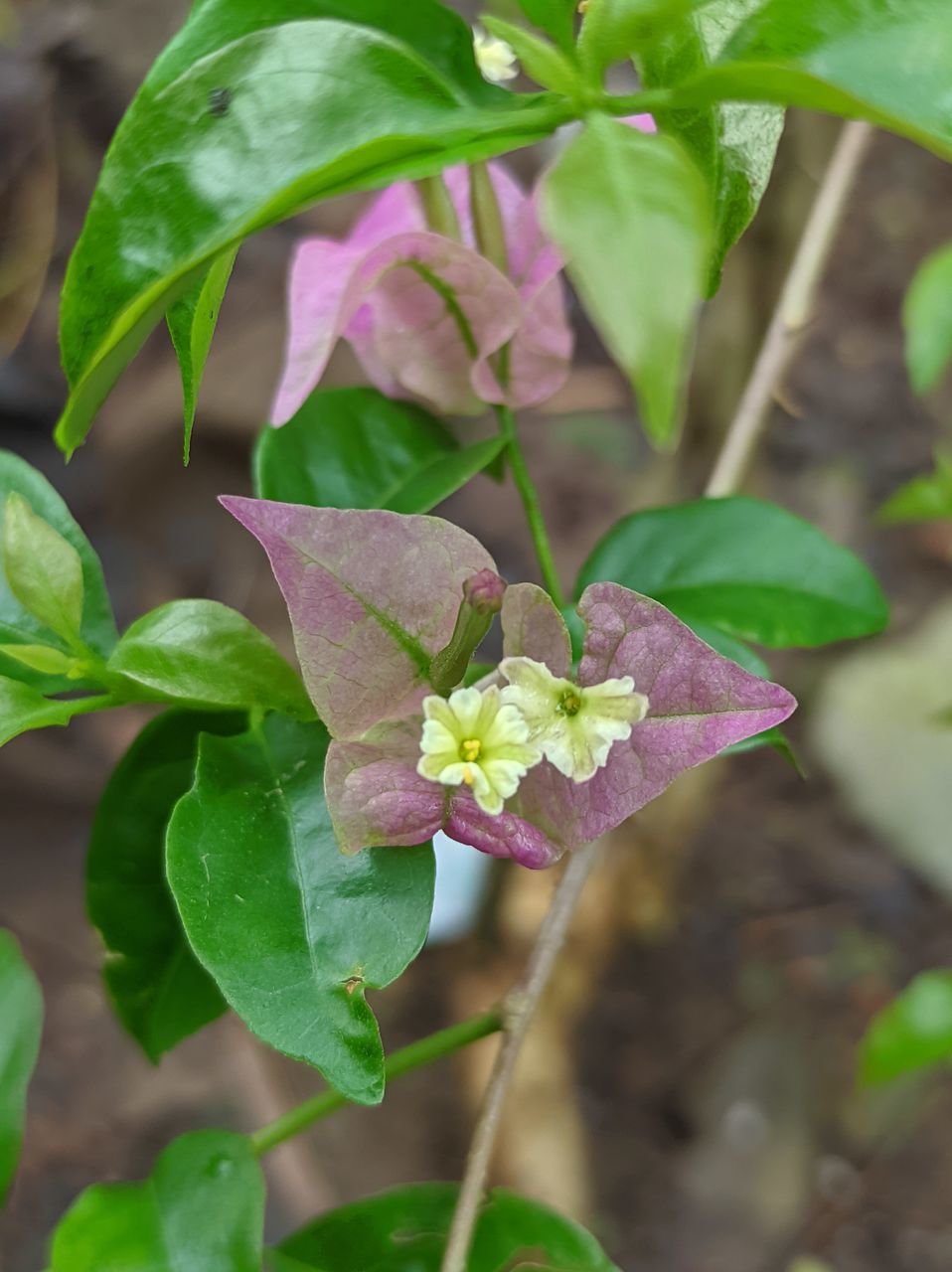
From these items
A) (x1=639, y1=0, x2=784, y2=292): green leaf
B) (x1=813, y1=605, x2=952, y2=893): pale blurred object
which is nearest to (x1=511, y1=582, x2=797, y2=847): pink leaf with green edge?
(x1=639, y1=0, x2=784, y2=292): green leaf

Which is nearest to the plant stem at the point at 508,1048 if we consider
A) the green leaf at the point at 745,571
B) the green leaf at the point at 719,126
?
the green leaf at the point at 745,571

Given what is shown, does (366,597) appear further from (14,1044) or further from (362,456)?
(14,1044)

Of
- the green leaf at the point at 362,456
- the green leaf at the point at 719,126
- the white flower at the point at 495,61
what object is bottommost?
the green leaf at the point at 362,456

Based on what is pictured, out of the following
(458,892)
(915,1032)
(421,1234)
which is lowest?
(458,892)

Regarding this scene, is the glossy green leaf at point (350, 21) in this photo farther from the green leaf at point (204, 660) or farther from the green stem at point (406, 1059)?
the green stem at point (406, 1059)

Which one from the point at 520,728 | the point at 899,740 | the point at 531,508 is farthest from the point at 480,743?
the point at 899,740

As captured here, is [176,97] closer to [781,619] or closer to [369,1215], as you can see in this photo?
[781,619]

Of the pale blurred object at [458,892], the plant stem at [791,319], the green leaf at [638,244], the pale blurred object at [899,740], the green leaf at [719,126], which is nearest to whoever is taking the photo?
the green leaf at [638,244]
